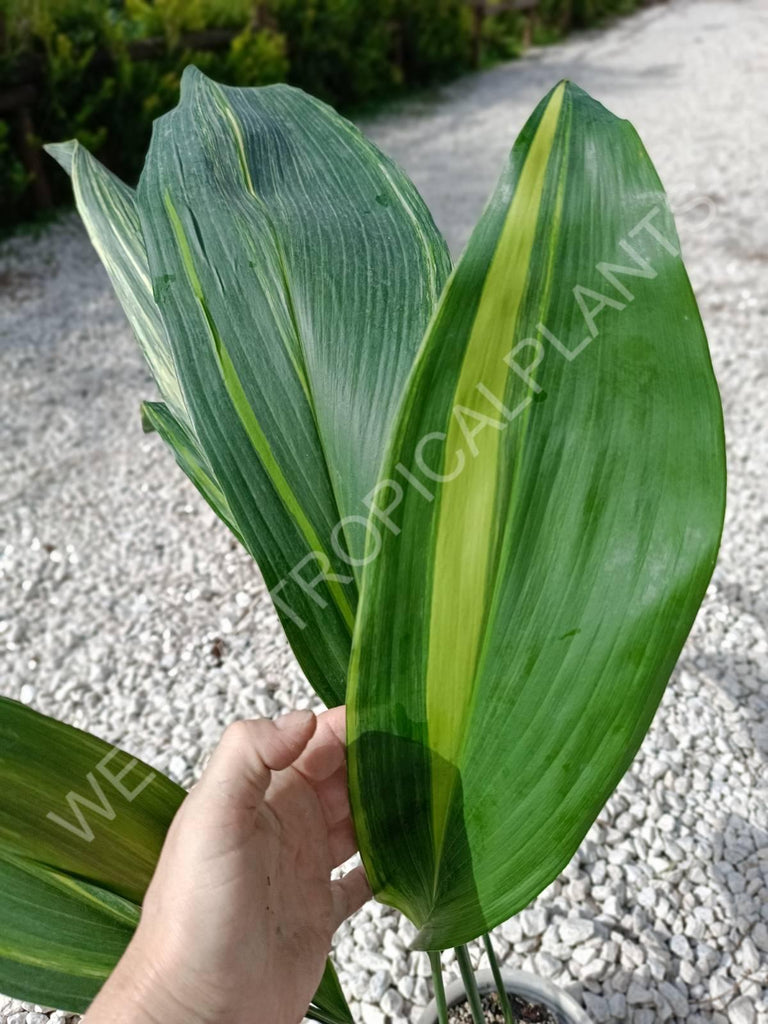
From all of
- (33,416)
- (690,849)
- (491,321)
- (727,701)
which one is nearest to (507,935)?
(690,849)

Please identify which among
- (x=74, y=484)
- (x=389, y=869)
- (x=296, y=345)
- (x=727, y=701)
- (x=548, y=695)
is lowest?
(x=727, y=701)

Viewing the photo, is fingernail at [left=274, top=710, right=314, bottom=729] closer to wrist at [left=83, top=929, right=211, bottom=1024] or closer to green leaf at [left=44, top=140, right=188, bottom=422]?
wrist at [left=83, top=929, right=211, bottom=1024]

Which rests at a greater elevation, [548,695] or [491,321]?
[491,321]

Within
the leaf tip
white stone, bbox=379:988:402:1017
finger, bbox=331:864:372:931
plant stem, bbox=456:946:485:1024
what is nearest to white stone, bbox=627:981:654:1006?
white stone, bbox=379:988:402:1017

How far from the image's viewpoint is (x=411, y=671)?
0.47 m

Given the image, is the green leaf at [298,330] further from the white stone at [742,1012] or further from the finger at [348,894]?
the white stone at [742,1012]

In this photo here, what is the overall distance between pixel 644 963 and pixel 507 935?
170 mm

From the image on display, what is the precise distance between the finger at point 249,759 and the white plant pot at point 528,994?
52cm

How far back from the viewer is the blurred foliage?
3.42m

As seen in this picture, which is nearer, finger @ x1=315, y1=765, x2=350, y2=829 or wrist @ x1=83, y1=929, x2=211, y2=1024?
wrist @ x1=83, y1=929, x2=211, y2=1024

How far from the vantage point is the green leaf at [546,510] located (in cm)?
43

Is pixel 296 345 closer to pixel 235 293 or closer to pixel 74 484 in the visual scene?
pixel 235 293

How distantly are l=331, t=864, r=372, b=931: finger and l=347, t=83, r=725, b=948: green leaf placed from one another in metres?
0.18

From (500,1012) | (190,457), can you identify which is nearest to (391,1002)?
(500,1012)
